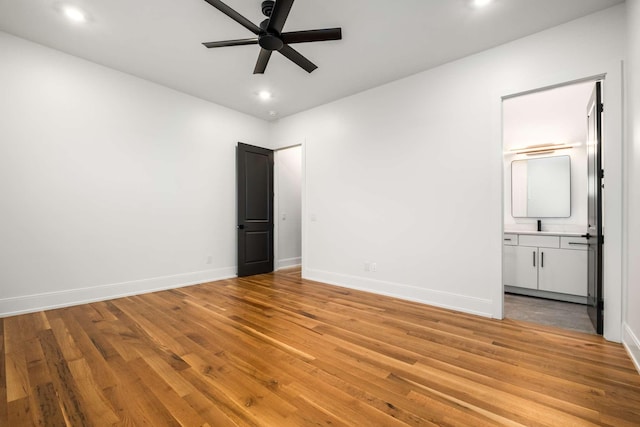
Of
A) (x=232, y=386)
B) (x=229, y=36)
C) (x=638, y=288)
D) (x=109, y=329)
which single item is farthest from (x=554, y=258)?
(x=109, y=329)

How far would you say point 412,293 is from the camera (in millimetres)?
3643

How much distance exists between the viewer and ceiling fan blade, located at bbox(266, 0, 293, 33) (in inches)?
83.9

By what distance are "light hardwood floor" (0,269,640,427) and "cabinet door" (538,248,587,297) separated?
1.41 meters

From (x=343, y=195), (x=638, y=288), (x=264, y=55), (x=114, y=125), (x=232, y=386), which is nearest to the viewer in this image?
(x=232, y=386)

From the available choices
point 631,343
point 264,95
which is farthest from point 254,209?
point 631,343

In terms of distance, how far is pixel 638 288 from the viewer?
204cm

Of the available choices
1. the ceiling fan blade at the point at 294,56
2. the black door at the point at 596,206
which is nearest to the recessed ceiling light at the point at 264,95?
the ceiling fan blade at the point at 294,56

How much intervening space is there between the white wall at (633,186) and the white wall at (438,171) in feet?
Result: 0.43

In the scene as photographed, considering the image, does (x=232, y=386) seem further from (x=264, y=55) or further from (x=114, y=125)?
(x=114, y=125)

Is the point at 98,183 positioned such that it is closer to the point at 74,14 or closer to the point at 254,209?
the point at 74,14

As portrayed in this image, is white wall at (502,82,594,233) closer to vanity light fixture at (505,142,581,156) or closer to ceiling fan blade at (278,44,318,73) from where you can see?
vanity light fixture at (505,142,581,156)

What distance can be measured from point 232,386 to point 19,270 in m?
3.11

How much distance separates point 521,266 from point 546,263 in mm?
297

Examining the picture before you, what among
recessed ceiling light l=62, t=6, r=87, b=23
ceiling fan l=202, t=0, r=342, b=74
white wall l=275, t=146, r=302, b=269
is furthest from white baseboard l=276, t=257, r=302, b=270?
recessed ceiling light l=62, t=6, r=87, b=23
